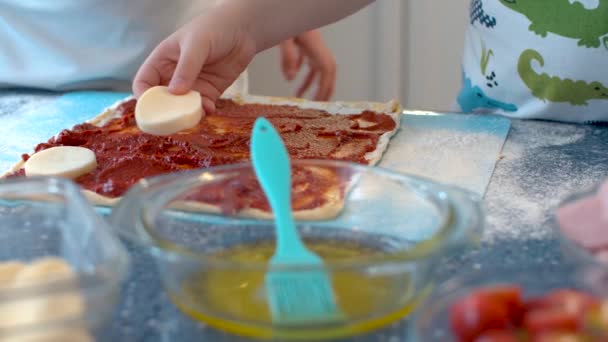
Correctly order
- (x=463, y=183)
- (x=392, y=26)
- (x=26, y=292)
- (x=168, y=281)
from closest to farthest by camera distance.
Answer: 1. (x=26, y=292)
2. (x=168, y=281)
3. (x=463, y=183)
4. (x=392, y=26)

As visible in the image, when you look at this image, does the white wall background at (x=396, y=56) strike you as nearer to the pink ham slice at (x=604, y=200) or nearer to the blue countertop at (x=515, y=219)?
the blue countertop at (x=515, y=219)

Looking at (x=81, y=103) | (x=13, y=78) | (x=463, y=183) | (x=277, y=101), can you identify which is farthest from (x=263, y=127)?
(x=13, y=78)

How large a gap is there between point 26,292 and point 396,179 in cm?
34

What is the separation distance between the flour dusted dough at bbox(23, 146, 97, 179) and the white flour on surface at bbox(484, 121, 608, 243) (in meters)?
0.47

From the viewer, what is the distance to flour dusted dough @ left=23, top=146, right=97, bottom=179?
955mm

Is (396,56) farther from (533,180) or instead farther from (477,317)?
(477,317)

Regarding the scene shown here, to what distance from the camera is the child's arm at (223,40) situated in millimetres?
1136

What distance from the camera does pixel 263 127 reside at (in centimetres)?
65

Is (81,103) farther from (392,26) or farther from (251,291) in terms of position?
(392,26)

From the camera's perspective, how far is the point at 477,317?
0.50 m

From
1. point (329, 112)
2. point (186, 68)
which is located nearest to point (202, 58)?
point (186, 68)

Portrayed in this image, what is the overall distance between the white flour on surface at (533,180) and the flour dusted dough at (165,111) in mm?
410

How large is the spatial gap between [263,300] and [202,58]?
628 mm

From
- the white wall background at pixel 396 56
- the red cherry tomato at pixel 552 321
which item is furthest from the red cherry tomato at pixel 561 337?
the white wall background at pixel 396 56
